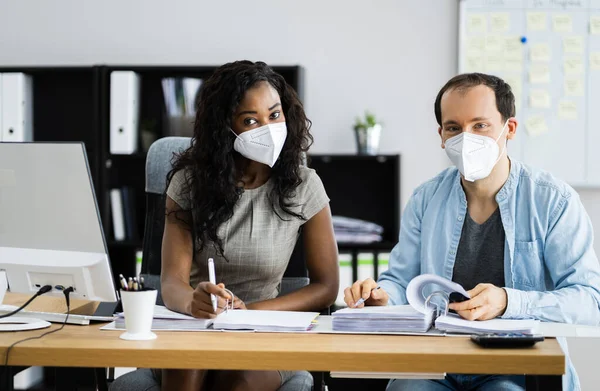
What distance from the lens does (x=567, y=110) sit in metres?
3.40

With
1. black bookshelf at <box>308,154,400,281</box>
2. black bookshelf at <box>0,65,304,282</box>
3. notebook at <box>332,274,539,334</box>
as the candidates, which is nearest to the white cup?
notebook at <box>332,274,539,334</box>

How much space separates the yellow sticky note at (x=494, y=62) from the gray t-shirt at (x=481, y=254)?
5.67 feet

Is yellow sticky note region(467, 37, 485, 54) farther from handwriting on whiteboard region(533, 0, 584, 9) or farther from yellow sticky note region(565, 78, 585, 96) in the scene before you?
yellow sticky note region(565, 78, 585, 96)

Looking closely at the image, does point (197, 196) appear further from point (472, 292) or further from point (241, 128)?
point (472, 292)

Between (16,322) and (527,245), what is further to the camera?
(527,245)

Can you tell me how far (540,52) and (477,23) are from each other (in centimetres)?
30

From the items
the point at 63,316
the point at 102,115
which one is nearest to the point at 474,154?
the point at 63,316

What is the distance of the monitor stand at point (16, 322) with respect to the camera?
152 centimetres

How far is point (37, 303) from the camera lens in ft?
6.07

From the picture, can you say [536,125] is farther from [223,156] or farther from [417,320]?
[417,320]

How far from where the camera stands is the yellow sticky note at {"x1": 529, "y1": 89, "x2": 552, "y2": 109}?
3.41 metres

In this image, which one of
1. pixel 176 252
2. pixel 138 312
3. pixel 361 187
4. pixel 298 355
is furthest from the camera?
pixel 361 187

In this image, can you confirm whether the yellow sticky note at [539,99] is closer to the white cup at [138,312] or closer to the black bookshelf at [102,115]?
the black bookshelf at [102,115]

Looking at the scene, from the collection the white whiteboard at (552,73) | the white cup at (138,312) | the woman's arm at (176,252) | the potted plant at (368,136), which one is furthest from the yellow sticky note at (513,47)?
the white cup at (138,312)
